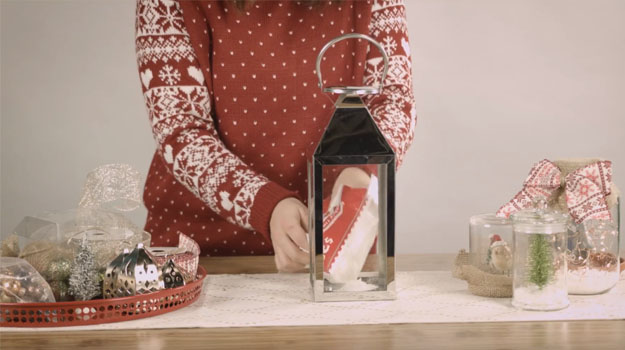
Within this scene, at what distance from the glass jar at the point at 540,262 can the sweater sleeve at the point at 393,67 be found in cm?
49

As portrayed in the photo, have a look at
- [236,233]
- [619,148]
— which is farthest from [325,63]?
[619,148]

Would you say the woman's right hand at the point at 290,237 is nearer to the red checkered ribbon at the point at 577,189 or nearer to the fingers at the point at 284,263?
the fingers at the point at 284,263

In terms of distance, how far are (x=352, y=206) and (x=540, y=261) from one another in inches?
9.7

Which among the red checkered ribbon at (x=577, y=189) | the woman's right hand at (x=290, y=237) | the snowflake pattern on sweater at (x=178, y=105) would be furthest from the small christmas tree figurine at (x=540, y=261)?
the snowflake pattern on sweater at (x=178, y=105)

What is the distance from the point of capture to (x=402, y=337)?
0.85m

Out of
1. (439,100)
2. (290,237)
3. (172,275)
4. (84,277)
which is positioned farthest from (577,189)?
(439,100)

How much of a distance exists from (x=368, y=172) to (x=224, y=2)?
27.4 inches

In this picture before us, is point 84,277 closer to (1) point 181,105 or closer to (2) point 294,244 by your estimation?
(2) point 294,244

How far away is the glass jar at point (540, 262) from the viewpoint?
95 cm

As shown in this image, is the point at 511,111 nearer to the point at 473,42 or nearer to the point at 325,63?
the point at 473,42

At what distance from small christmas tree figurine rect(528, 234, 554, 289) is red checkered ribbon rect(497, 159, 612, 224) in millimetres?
101

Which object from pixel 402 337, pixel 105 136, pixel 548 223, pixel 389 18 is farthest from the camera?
pixel 105 136

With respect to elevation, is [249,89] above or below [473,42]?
below

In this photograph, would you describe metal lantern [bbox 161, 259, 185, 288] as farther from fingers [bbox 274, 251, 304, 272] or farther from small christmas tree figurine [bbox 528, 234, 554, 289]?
small christmas tree figurine [bbox 528, 234, 554, 289]
